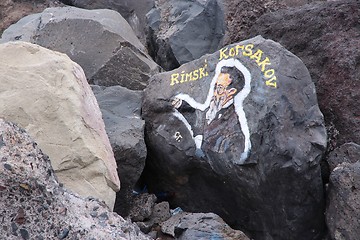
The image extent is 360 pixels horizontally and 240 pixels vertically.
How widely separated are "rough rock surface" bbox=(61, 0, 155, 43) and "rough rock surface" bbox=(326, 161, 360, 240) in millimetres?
2843

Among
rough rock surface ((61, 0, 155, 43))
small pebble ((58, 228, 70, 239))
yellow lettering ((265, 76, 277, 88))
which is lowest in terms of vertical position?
rough rock surface ((61, 0, 155, 43))

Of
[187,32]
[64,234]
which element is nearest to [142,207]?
[187,32]

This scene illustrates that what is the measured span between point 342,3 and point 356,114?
0.69 meters

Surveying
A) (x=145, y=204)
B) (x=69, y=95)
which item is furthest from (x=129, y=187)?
(x=69, y=95)

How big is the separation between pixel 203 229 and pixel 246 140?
49 cm

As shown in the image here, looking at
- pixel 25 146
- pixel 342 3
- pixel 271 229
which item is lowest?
pixel 271 229

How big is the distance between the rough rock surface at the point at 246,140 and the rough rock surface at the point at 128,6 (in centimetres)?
203

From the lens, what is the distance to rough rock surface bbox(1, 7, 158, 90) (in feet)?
13.6

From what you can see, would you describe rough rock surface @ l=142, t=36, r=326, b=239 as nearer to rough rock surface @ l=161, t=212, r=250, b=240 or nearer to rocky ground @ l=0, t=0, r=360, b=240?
rocky ground @ l=0, t=0, r=360, b=240

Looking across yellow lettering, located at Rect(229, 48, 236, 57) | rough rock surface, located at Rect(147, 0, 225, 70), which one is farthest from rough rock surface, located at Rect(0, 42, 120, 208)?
rough rock surface, located at Rect(147, 0, 225, 70)

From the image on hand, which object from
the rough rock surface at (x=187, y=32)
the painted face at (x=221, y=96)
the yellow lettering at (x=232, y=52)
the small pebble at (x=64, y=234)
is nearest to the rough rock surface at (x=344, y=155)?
the painted face at (x=221, y=96)

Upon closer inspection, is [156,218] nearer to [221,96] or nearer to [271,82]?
[221,96]

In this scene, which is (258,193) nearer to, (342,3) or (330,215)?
(330,215)

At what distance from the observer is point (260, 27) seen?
13.2 ft
